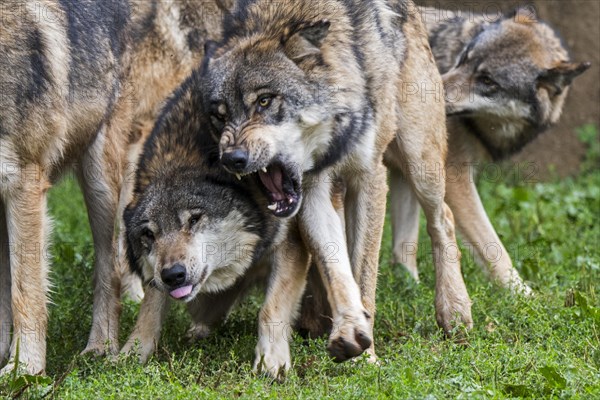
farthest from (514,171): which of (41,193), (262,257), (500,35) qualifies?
(41,193)

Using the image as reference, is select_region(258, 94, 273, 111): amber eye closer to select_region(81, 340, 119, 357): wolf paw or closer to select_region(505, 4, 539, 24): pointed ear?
select_region(81, 340, 119, 357): wolf paw

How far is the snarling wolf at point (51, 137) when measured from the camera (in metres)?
5.46

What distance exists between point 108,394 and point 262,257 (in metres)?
1.43

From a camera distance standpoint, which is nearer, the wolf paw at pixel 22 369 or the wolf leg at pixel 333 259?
the wolf paw at pixel 22 369

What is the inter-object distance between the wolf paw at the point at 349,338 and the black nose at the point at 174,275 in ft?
2.77

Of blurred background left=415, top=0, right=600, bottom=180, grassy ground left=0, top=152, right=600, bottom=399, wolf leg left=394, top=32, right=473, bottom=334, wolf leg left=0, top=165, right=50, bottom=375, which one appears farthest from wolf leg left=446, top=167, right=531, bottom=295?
wolf leg left=0, top=165, right=50, bottom=375

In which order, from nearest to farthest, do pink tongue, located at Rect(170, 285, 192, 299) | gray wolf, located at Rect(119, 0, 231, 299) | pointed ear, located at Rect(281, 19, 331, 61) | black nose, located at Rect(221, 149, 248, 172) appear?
black nose, located at Rect(221, 149, 248, 172) → pink tongue, located at Rect(170, 285, 192, 299) → pointed ear, located at Rect(281, 19, 331, 61) → gray wolf, located at Rect(119, 0, 231, 299)

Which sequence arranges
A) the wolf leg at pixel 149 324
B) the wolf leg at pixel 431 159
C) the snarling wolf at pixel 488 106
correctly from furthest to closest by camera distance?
the snarling wolf at pixel 488 106 → the wolf leg at pixel 431 159 → the wolf leg at pixel 149 324

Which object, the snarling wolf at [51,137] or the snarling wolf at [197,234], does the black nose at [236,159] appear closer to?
the snarling wolf at [197,234]

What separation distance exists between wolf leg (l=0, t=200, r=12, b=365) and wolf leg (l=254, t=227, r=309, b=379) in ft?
5.05

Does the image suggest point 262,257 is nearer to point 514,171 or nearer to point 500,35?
point 500,35

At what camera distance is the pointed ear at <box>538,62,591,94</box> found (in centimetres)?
771

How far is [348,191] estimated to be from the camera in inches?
247

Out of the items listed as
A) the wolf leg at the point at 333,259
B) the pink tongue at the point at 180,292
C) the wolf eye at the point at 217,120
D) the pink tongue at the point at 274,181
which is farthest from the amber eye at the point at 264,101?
the pink tongue at the point at 180,292
